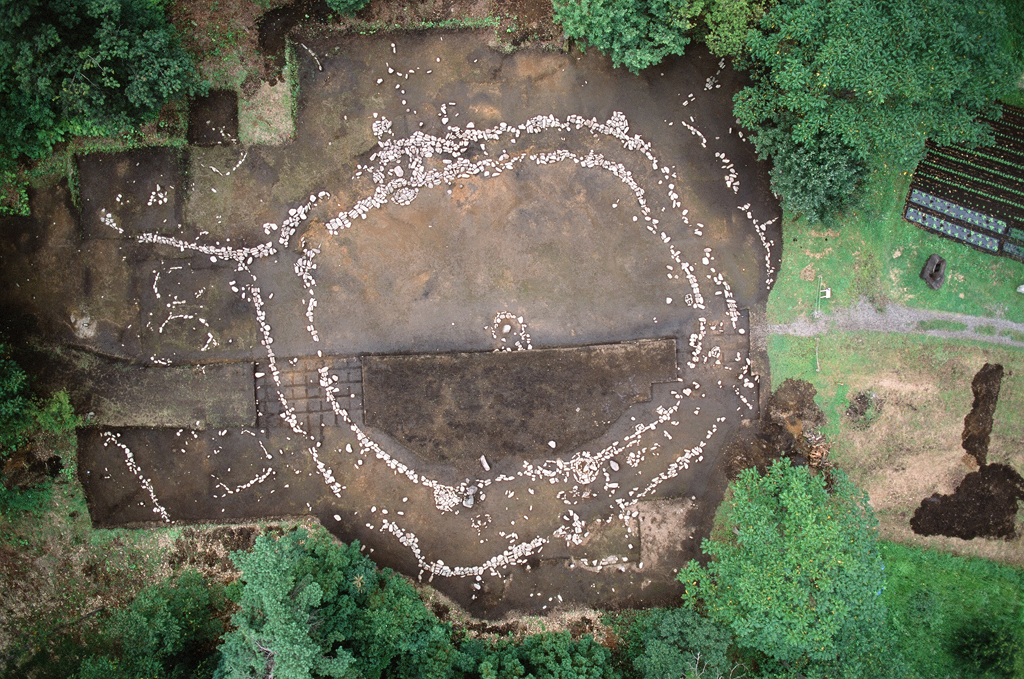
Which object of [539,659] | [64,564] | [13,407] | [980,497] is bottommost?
[539,659]

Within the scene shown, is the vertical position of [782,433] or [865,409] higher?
[865,409]

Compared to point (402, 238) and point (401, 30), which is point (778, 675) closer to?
point (402, 238)

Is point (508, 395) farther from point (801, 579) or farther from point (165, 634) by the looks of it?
point (165, 634)

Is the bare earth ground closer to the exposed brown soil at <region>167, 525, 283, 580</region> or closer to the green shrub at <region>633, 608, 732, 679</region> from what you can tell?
the exposed brown soil at <region>167, 525, 283, 580</region>

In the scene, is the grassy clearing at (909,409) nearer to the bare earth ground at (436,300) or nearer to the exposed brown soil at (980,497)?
the exposed brown soil at (980,497)

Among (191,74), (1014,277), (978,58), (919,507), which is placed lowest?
(919,507)

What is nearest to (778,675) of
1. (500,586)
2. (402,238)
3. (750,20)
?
(500,586)

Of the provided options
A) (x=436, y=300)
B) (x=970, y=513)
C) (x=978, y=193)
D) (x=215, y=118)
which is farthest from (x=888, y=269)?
(x=215, y=118)
